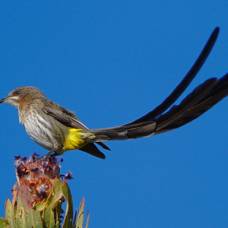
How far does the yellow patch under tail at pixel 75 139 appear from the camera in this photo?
Answer: 785cm

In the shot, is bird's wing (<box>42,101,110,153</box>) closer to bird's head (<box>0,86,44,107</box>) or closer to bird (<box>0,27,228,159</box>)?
bird (<box>0,27,228,159</box>)

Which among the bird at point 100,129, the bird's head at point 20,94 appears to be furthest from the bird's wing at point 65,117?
the bird's head at point 20,94

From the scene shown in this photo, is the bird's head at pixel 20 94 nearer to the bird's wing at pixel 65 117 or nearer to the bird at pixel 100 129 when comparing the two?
the bird at pixel 100 129

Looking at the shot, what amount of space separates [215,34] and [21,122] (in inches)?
246

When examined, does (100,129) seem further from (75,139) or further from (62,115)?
(62,115)

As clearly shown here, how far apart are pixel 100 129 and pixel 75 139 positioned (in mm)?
2041

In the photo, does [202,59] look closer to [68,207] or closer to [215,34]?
[215,34]

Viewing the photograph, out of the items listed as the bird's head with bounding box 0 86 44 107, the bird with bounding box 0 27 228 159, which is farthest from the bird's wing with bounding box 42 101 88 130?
the bird's head with bounding box 0 86 44 107

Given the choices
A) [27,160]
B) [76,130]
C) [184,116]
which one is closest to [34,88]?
[76,130]

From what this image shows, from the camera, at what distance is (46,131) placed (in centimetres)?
870

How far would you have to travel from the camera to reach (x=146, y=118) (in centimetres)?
390

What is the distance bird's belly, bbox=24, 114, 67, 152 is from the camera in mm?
8508

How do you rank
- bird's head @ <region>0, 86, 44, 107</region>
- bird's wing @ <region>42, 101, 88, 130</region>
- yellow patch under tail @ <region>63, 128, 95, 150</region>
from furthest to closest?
bird's head @ <region>0, 86, 44, 107</region>
bird's wing @ <region>42, 101, 88, 130</region>
yellow patch under tail @ <region>63, 128, 95, 150</region>

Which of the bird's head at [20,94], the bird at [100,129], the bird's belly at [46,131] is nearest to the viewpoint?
the bird at [100,129]
